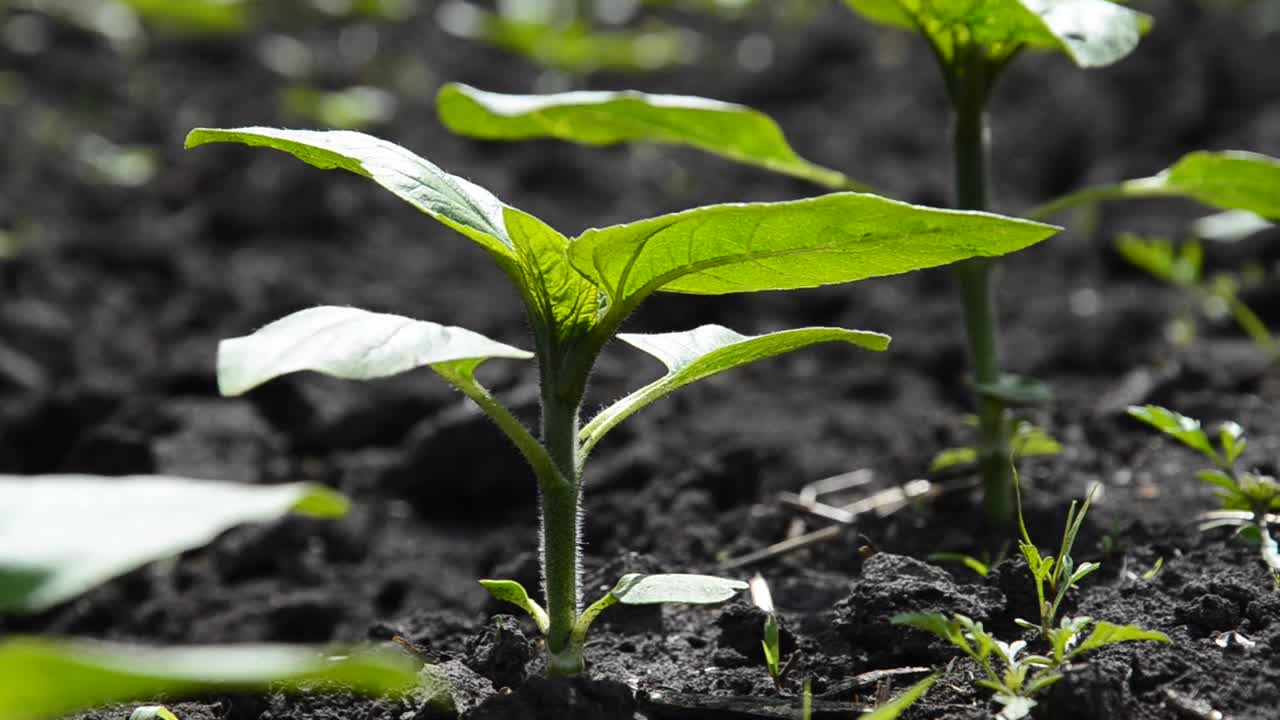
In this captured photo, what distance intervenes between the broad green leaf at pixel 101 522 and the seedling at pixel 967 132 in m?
0.90

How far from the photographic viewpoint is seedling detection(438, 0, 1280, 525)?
174cm

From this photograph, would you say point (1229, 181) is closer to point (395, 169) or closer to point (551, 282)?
point (551, 282)

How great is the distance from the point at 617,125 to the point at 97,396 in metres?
1.61

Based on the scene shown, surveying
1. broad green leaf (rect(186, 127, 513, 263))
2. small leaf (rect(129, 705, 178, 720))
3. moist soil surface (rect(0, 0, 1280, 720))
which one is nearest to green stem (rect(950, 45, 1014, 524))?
moist soil surface (rect(0, 0, 1280, 720))

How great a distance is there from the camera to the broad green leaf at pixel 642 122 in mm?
1809

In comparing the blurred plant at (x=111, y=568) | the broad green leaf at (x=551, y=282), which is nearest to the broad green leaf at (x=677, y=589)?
the broad green leaf at (x=551, y=282)

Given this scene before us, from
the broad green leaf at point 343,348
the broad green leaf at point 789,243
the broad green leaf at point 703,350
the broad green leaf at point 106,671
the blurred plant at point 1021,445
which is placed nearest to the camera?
the broad green leaf at point 106,671

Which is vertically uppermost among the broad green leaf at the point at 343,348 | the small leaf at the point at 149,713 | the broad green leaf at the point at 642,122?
the broad green leaf at the point at 642,122

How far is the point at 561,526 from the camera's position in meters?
1.37

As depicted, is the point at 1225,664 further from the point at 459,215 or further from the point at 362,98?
the point at 362,98

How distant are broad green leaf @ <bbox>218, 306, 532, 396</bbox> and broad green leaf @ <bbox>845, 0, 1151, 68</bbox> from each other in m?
0.80

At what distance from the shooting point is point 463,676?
1.47 metres

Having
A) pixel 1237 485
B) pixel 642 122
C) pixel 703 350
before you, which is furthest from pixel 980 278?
pixel 703 350

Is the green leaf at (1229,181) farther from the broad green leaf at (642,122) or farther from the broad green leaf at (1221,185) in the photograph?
the broad green leaf at (642,122)
